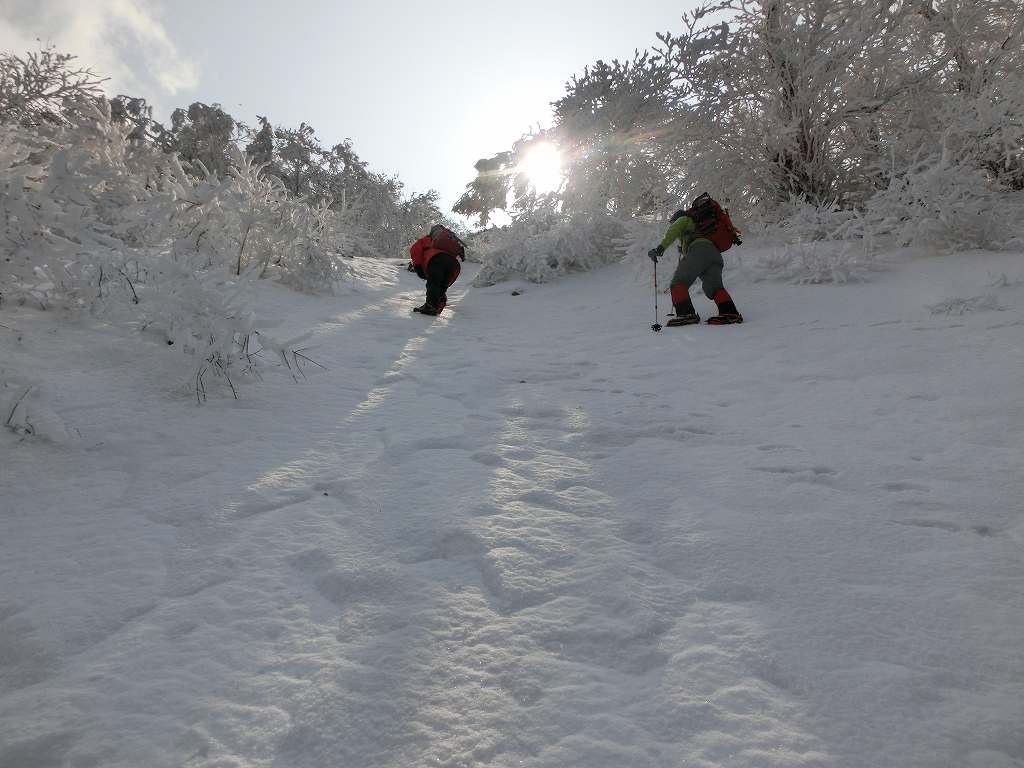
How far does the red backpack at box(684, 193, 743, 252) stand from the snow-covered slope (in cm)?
302

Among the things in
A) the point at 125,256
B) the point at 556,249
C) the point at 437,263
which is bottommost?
the point at 125,256

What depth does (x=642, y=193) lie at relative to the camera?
10.2 meters

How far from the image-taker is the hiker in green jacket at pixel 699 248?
6.04 m

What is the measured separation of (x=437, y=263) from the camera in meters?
7.54

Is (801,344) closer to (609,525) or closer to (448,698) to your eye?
(609,525)

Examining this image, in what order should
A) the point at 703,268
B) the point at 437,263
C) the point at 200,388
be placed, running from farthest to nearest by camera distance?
the point at 437,263, the point at 703,268, the point at 200,388

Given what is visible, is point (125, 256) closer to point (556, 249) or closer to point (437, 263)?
point (437, 263)

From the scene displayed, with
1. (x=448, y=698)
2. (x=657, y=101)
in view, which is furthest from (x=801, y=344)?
(x=657, y=101)

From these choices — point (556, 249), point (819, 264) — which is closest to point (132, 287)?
point (819, 264)

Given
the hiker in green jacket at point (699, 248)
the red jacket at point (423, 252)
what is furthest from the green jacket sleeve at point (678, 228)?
the red jacket at point (423, 252)

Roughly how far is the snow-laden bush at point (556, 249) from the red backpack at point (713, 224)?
3.77 meters

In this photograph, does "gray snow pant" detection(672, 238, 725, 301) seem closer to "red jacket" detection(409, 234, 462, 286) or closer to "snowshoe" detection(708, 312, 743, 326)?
"snowshoe" detection(708, 312, 743, 326)

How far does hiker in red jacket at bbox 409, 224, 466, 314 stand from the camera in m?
7.44

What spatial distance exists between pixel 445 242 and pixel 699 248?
3269 millimetres
